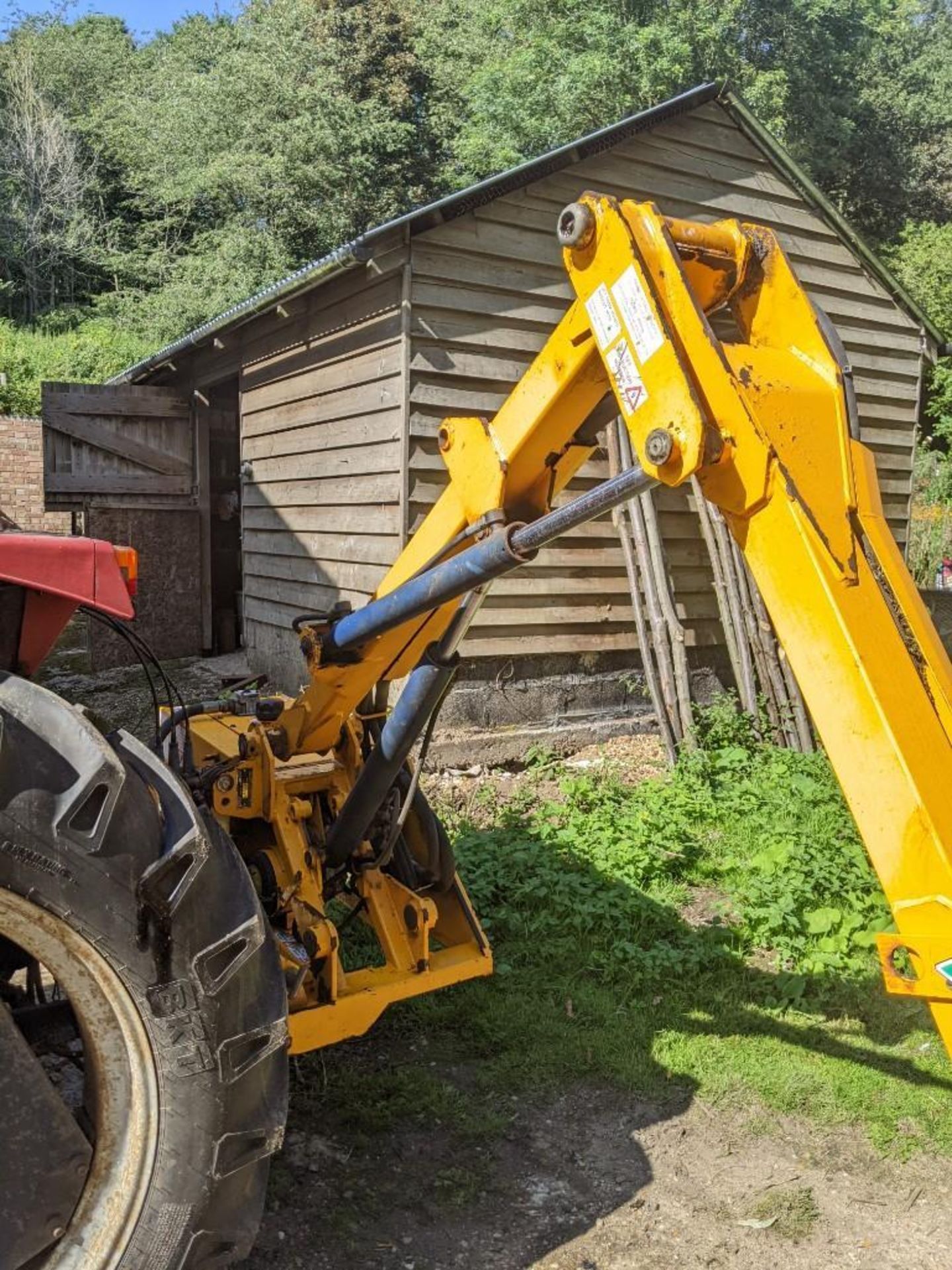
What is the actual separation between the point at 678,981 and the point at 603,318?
9.89 ft

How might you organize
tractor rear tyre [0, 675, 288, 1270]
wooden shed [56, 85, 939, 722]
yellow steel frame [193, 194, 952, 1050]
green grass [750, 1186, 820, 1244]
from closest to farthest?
yellow steel frame [193, 194, 952, 1050] → tractor rear tyre [0, 675, 288, 1270] → green grass [750, 1186, 820, 1244] → wooden shed [56, 85, 939, 722]

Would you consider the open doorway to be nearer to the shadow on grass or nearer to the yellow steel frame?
the shadow on grass

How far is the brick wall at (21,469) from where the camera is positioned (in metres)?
14.8

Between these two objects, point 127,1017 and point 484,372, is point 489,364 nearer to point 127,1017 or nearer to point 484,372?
point 484,372

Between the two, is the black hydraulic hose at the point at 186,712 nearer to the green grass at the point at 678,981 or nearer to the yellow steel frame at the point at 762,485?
the yellow steel frame at the point at 762,485

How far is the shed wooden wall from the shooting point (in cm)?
676

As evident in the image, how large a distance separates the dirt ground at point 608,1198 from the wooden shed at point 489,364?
4.08 metres

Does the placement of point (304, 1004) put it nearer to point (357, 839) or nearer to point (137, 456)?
point (357, 839)

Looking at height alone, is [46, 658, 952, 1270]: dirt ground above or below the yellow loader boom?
A: below

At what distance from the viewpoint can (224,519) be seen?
37.1 feet

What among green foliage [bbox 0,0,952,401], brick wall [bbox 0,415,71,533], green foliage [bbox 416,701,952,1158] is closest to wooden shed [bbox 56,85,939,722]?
green foliage [bbox 416,701,952,1158]

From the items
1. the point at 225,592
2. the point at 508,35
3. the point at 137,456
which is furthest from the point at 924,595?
the point at 508,35

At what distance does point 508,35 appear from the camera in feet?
90.1

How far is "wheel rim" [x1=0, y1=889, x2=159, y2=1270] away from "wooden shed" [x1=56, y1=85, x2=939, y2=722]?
16.2 ft
